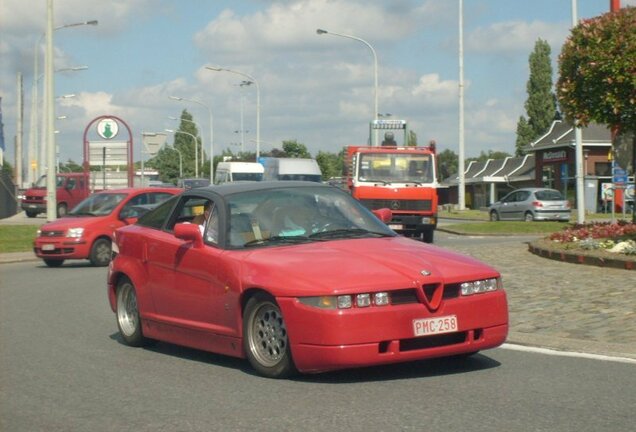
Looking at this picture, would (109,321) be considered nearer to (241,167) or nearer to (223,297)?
(223,297)

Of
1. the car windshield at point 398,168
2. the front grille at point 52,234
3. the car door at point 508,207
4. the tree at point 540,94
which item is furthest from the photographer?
the tree at point 540,94

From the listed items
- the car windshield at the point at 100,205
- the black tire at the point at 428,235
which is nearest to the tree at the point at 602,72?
the black tire at the point at 428,235

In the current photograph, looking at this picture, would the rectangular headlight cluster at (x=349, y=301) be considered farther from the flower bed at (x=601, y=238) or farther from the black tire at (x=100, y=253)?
the black tire at (x=100, y=253)

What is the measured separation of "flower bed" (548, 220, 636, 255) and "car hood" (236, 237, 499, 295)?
9863 mm

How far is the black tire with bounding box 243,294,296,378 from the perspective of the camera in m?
8.02

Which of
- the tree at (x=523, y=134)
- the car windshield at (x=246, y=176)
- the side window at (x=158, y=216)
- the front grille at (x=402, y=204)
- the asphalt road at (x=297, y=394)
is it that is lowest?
the asphalt road at (x=297, y=394)

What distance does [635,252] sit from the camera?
1731 centimetres

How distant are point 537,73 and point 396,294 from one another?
9328 cm

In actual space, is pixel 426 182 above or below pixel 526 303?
above

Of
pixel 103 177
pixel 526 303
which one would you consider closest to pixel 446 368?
pixel 526 303

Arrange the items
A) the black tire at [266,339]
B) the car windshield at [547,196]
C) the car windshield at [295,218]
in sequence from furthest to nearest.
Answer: the car windshield at [547,196] < the car windshield at [295,218] < the black tire at [266,339]

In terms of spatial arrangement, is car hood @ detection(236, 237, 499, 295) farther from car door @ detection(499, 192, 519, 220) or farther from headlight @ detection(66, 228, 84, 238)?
car door @ detection(499, 192, 519, 220)

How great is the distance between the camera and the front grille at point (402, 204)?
94.1ft

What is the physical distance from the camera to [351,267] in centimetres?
790
